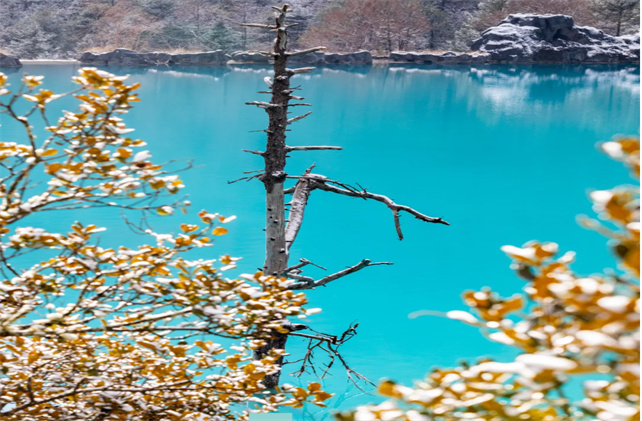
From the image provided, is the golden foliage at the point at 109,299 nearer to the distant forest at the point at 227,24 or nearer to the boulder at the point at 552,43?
the boulder at the point at 552,43

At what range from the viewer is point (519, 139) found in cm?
2184

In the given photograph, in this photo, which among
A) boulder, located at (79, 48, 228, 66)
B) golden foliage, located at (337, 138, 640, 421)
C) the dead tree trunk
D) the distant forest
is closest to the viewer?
golden foliage, located at (337, 138, 640, 421)

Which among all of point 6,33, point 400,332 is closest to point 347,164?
point 400,332

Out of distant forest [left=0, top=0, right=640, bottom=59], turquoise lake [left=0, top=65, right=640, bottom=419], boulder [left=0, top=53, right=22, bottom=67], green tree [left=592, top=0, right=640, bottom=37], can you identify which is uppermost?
green tree [left=592, top=0, right=640, bottom=37]

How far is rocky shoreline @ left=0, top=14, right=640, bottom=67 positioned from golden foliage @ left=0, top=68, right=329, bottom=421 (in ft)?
126

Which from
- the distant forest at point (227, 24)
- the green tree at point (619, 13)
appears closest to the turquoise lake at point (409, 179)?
the green tree at point (619, 13)

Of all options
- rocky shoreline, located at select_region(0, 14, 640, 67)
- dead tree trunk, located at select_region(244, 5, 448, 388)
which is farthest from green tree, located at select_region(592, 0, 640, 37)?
dead tree trunk, located at select_region(244, 5, 448, 388)

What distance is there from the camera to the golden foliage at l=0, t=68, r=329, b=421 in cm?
229

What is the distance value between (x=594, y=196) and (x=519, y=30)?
4204 centimetres

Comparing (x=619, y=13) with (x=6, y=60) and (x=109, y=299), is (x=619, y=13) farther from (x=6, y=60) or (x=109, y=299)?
(x=109, y=299)

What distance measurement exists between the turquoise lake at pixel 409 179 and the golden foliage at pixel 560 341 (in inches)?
51.8

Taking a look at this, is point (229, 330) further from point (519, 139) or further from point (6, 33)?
point (6, 33)

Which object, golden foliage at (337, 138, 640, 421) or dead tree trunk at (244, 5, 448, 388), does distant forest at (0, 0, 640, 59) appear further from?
golden foliage at (337, 138, 640, 421)

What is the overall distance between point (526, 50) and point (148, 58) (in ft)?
71.7
